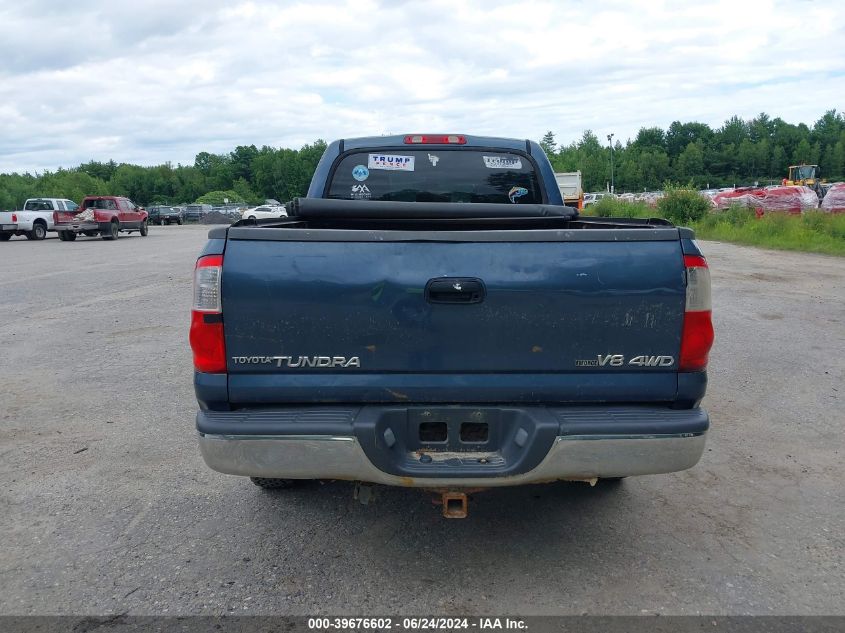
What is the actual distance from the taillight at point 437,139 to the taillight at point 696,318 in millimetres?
2570

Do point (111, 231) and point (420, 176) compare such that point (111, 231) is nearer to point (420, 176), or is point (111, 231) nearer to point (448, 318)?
point (420, 176)

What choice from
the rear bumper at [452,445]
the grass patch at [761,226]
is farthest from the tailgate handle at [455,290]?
the grass patch at [761,226]

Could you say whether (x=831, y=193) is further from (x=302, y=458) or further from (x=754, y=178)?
(x=754, y=178)

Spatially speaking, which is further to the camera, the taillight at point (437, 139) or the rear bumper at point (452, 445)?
the taillight at point (437, 139)

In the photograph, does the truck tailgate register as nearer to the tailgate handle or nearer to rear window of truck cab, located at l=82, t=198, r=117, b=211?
the tailgate handle

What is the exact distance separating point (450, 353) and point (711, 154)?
144875 millimetres

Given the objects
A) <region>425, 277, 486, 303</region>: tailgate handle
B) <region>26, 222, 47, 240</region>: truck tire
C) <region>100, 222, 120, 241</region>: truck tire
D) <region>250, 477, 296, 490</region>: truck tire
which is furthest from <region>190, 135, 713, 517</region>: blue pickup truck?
<region>26, 222, 47, 240</region>: truck tire

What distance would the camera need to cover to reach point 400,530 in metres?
3.60

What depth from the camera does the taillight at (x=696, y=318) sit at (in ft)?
9.21

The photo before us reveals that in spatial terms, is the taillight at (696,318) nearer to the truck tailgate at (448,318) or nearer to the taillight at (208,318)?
the truck tailgate at (448,318)

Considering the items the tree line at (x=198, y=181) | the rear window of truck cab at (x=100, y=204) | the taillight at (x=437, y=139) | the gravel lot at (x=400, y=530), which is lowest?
the gravel lot at (x=400, y=530)

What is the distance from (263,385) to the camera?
2844mm

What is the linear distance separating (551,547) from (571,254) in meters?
1.51

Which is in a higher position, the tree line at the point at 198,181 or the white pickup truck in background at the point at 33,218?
the tree line at the point at 198,181
